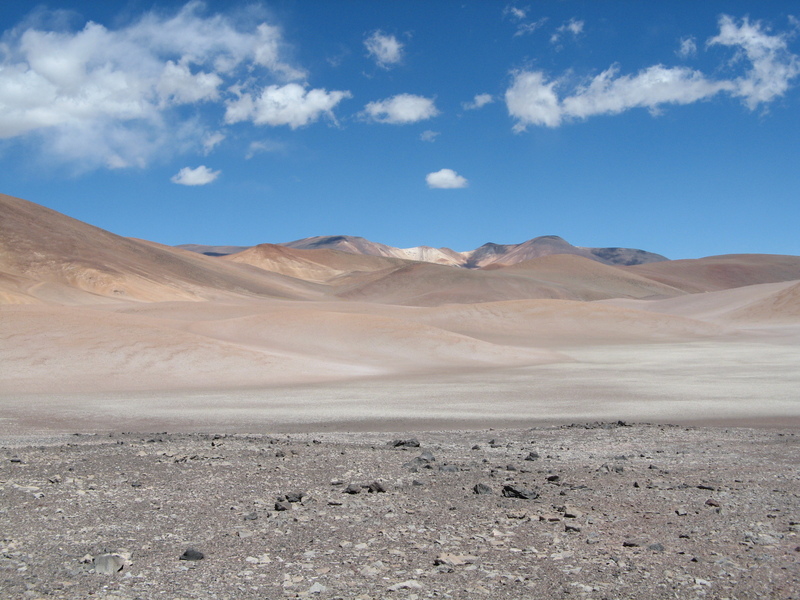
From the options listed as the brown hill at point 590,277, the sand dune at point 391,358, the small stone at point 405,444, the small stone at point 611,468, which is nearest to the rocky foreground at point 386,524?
the small stone at point 611,468

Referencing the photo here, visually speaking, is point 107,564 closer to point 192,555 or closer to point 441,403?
point 192,555

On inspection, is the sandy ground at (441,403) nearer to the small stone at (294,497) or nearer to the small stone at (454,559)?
the small stone at (294,497)

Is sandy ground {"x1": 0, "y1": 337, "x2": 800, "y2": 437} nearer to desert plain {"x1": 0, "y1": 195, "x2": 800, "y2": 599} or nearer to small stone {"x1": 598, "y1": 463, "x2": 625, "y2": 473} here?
desert plain {"x1": 0, "y1": 195, "x2": 800, "y2": 599}

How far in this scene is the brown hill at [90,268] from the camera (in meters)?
80.0

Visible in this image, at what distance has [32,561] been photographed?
516 cm

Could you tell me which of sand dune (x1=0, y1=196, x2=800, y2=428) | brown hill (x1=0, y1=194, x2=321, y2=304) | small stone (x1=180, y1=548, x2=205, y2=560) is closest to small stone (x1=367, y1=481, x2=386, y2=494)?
small stone (x1=180, y1=548, x2=205, y2=560)

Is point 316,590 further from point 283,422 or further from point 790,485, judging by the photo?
point 283,422

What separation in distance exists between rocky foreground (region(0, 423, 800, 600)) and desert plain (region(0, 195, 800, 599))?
0.03 metres

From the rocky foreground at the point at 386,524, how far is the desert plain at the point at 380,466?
0.08 ft

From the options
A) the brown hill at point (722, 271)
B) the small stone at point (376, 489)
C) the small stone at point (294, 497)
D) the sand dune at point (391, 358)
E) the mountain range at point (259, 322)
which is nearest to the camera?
the small stone at point (294, 497)

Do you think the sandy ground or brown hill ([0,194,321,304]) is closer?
the sandy ground

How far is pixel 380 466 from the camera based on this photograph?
820 cm

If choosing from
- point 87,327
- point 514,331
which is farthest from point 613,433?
point 514,331

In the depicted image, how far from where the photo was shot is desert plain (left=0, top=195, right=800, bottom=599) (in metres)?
5.08
